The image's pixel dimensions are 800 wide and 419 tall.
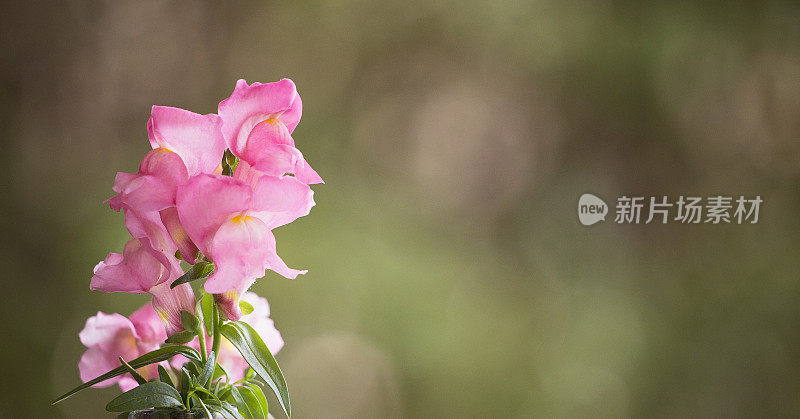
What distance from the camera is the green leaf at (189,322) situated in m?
0.48

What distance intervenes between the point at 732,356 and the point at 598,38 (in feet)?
2.75

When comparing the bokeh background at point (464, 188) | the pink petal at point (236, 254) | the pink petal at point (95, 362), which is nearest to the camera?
the pink petal at point (236, 254)

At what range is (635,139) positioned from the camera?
1756 mm

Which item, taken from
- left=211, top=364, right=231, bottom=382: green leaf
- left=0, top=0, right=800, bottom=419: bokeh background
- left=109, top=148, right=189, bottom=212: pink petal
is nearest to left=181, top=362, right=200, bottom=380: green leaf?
left=211, top=364, right=231, bottom=382: green leaf

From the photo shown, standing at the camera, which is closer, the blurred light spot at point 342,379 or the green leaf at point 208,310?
the green leaf at point 208,310

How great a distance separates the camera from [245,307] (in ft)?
1.65

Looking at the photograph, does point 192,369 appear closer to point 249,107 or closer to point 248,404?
point 248,404

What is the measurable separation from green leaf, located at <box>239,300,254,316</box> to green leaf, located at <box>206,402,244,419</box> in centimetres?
6

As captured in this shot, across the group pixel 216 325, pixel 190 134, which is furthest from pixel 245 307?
pixel 190 134

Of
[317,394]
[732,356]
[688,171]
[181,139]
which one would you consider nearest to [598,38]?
[688,171]

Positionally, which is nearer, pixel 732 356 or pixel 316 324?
pixel 316 324

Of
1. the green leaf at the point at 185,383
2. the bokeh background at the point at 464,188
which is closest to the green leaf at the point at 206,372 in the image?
the green leaf at the point at 185,383

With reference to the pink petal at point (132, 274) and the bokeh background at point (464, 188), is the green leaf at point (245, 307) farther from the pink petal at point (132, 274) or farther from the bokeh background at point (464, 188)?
the bokeh background at point (464, 188)

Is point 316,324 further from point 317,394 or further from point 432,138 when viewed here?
point 432,138
